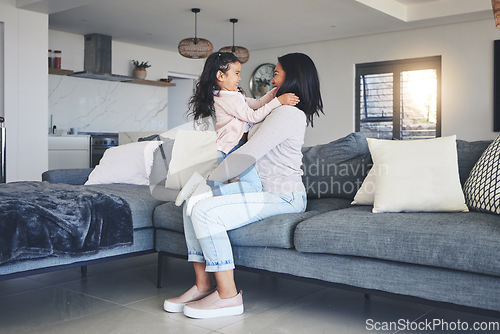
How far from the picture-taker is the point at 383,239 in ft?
6.23

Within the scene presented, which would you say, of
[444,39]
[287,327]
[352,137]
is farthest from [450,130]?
[287,327]

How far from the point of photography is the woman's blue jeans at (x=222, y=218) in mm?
2115

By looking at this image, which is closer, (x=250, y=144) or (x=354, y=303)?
(x=250, y=144)

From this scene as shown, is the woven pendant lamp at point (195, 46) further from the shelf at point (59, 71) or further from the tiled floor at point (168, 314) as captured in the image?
the tiled floor at point (168, 314)

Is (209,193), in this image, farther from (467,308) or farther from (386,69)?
(386,69)

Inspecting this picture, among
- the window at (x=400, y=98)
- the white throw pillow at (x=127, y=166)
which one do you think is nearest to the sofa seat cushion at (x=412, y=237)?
the white throw pillow at (x=127, y=166)

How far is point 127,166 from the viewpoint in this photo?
348 centimetres

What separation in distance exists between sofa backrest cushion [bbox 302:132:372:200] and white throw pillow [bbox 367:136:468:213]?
0.35 meters

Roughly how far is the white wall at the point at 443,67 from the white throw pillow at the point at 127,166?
A: 4.89m

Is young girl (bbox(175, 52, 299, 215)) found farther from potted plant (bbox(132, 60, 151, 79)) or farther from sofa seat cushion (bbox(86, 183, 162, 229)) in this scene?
potted plant (bbox(132, 60, 151, 79))

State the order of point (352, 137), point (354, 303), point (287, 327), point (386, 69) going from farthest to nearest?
point (386, 69)
point (352, 137)
point (354, 303)
point (287, 327)

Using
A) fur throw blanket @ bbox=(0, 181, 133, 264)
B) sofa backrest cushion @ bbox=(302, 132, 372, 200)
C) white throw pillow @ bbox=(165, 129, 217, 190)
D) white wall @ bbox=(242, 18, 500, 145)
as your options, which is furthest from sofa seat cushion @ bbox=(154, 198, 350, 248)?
white wall @ bbox=(242, 18, 500, 145)

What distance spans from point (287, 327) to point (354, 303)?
0.48 m

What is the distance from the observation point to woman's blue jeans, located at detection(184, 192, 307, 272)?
2.12 m
